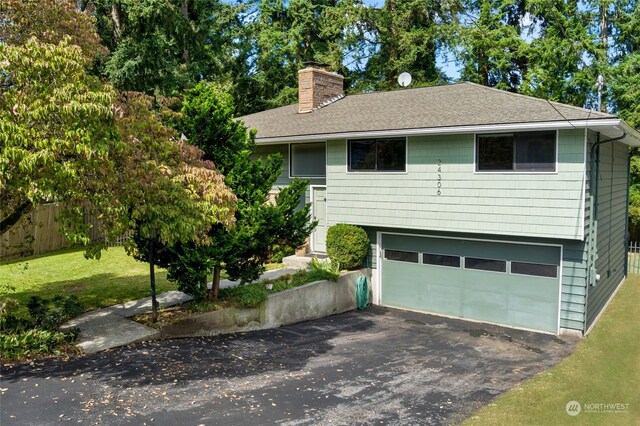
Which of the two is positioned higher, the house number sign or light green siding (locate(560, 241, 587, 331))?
the house number sign

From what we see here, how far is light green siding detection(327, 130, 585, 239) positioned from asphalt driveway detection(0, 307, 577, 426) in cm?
295

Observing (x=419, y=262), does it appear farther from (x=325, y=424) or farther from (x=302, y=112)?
(x=325, y=424)

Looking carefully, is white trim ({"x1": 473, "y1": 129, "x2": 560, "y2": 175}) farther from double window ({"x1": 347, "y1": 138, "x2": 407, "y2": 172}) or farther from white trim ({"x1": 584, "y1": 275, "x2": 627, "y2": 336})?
white trim ({"x1": 584, "y1": 275, "x2": 627, "y2": 336})

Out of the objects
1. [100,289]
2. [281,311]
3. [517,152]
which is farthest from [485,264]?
[100,289]

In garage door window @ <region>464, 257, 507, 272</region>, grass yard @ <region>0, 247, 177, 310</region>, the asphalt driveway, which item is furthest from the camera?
garage door window @ <region>464, 257, 507, 272</region>

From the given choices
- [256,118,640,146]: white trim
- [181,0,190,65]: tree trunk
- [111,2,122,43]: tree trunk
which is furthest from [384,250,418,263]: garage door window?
[111,2,122,43]: tree trunk

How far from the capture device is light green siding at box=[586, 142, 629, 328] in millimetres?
13867

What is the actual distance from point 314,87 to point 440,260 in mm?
8247

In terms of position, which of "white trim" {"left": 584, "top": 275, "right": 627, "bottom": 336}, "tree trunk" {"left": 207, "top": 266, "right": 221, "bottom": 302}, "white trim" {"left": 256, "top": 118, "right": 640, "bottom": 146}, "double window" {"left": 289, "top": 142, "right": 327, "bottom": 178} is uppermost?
"white trim" {"left": 256, "top": 118, "right": 640, "bottom": 146}

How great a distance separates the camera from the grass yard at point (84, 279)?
1365 cm

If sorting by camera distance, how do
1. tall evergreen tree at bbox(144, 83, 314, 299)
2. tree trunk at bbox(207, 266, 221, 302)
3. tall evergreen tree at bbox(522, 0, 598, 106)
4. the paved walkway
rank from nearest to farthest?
the paved walkway < tall evergreen tree at bbox(144, 83, 314, 299) < tree trunk at bbox(207, 266, 221, 302) < tall evergreen tree at bbox(522, 0, 598, 106)

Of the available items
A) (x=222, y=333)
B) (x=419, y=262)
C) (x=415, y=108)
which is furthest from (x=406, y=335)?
(x=415, y=108)

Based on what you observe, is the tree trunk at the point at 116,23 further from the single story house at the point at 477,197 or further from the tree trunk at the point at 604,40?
the tree trunk at the point at 604,40

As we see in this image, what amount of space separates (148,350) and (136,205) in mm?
2751
